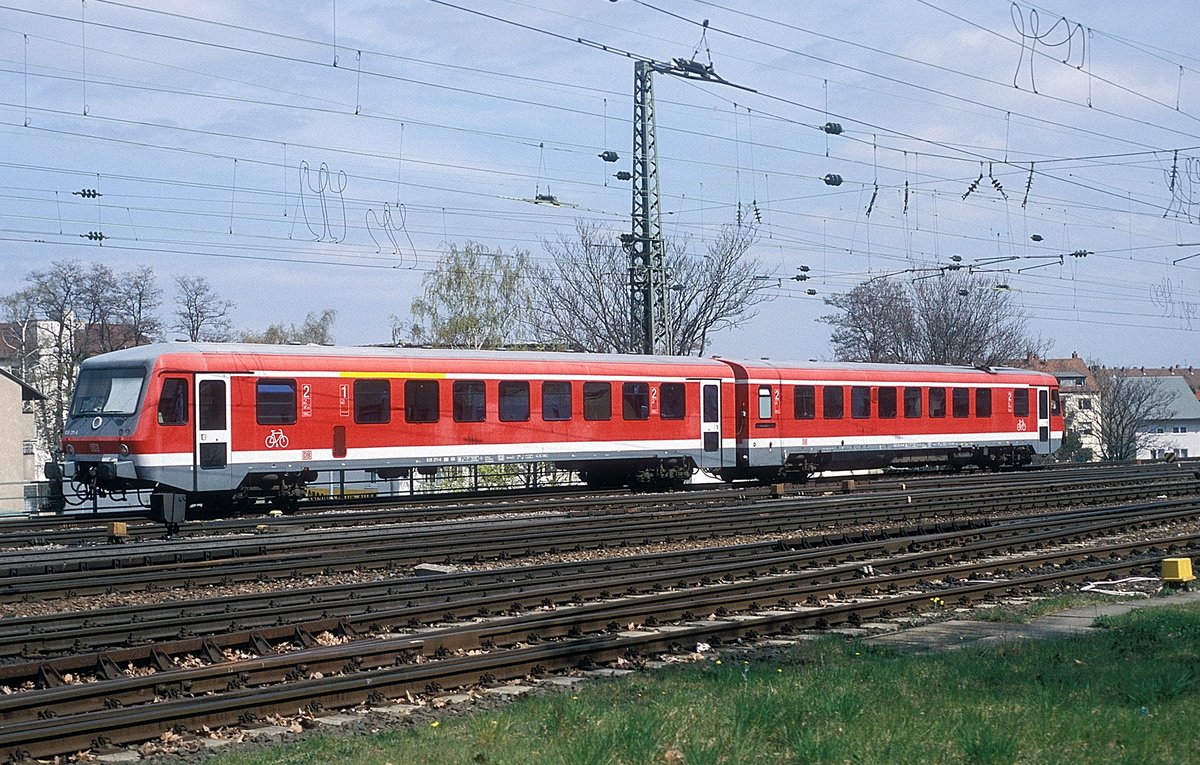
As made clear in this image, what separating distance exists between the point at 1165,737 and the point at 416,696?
5.23 meters

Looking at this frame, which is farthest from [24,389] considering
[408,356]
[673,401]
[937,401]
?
[937,401]

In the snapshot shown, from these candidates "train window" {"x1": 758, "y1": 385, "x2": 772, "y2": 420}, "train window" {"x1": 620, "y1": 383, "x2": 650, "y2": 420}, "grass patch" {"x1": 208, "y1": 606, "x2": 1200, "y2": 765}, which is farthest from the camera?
"train window" {"x1": 758, "y1": 385, "x2": 772, "y2": 420}

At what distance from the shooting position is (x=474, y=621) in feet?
41.9

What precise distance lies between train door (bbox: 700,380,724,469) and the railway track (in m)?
10.1

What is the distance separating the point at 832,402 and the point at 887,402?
2.38 meters

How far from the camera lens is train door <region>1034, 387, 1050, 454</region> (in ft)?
131

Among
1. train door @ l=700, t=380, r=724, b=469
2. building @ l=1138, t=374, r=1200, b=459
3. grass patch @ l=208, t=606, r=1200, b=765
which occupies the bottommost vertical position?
building @ l=1138, t=374, r=1200, b=459

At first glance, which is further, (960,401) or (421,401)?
(960,401)

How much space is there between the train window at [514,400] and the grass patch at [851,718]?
54.7 ft

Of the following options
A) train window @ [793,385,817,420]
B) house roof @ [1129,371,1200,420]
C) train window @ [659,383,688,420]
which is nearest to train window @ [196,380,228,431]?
train window @ [659,383,688,420]

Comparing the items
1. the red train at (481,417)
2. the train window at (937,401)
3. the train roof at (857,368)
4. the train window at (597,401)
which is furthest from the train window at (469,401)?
the train window at (937,401)

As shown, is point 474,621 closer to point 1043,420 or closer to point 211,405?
point 211,405

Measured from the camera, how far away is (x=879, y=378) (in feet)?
113

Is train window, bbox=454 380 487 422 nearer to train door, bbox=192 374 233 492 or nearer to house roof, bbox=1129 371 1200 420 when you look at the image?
train door, bbox=192 374 233 492
